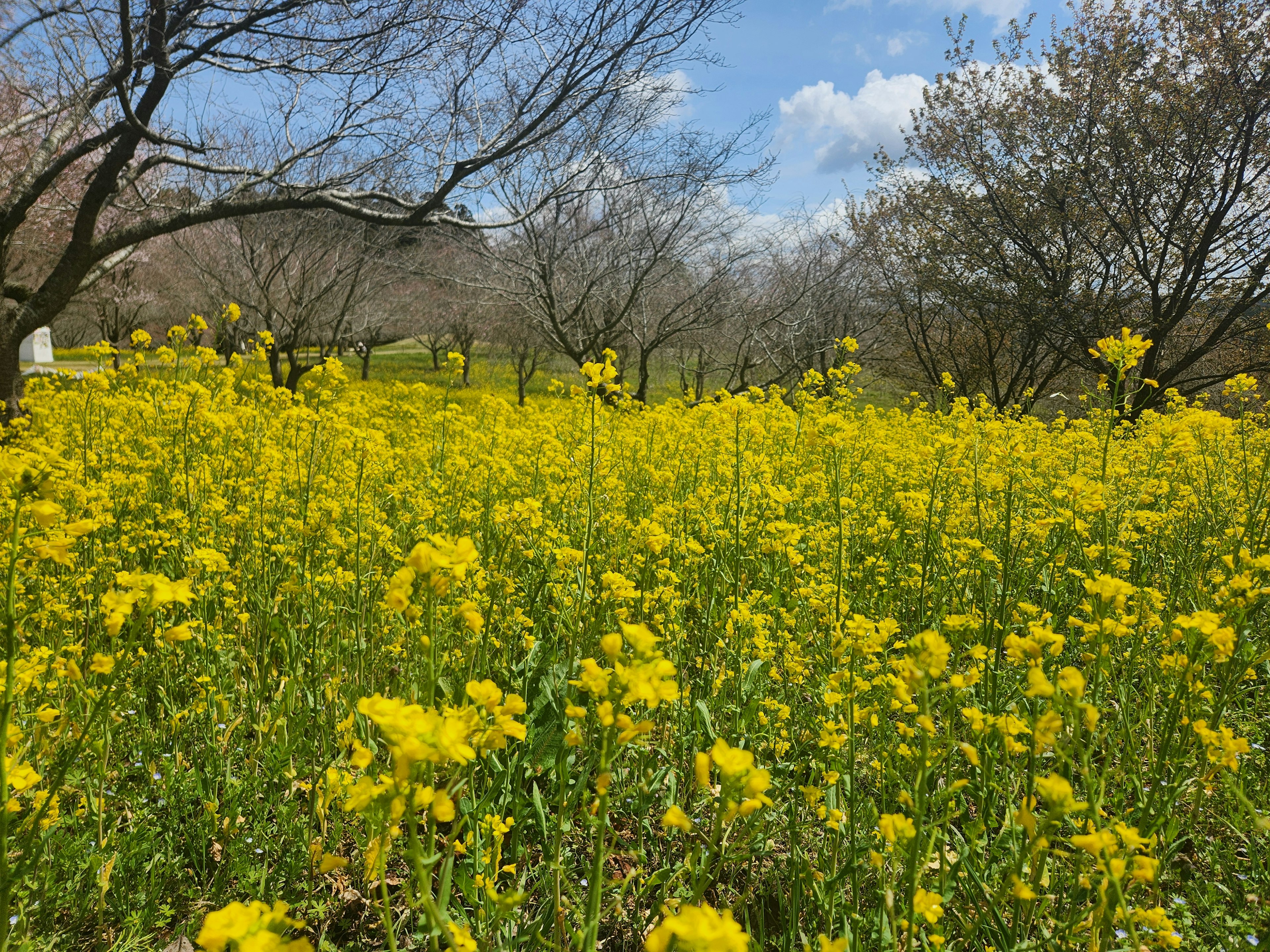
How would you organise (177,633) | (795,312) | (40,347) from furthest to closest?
(40,347) → (795,312) → (177,633)

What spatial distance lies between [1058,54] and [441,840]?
51.0 feet

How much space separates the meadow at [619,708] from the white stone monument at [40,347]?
3434cm

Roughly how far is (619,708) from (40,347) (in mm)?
39738

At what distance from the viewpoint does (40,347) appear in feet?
99.1

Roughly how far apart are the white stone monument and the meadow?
1352 inches

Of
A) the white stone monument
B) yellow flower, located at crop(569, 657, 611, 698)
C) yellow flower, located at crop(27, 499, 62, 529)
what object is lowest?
yellow flower, located at crop(569, 657, 611, 698)

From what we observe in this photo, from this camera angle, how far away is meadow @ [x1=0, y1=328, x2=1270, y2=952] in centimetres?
116

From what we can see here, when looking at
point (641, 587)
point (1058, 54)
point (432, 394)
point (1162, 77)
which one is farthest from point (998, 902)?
point (1058, 54)

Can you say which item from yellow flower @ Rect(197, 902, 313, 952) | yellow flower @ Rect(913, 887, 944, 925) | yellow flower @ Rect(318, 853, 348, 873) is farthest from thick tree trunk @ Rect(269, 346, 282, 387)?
yellow flower @ Rect(913, 887, 944, 925)

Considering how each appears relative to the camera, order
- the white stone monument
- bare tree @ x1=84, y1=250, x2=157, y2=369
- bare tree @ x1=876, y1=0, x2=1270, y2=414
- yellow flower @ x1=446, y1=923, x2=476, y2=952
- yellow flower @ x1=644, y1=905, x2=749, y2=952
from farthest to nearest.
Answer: the white stone monument → bare tree @ x1=84, y1=250, x2=157, y2=369 → bare tree @ x1=876, y1=0, x2=1270, y2=414 → yellow flower @ x1=446, y1=923, x2=476, y2=952 → yellow flower @ x1=644, y1=905, x2=749, y2=952

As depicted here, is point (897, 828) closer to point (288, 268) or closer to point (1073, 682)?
point (1073, 682)

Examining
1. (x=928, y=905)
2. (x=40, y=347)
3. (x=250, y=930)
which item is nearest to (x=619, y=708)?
(x=250, y=930)

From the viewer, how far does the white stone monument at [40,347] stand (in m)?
29.5

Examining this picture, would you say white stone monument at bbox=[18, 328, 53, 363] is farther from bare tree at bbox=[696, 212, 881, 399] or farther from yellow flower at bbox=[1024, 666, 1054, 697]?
yellow flower at bbox=[1024, 666, 1054, 697]
